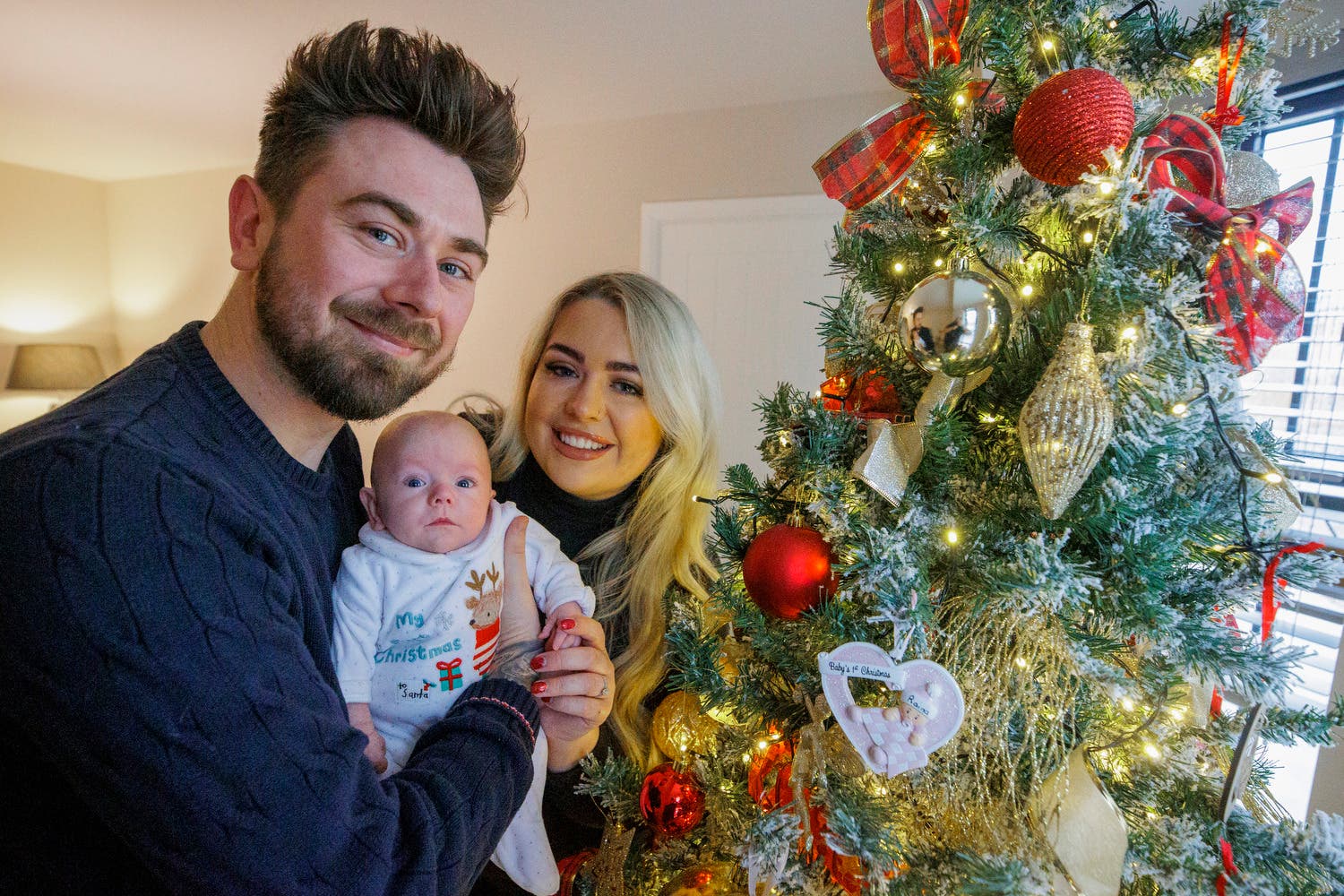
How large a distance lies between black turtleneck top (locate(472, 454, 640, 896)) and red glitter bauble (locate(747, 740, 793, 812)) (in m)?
0.51

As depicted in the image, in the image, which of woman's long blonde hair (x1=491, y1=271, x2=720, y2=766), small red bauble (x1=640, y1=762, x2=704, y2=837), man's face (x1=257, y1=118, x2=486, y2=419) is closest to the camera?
man's face (x1=257, y1=118, x2=486, y2=419)

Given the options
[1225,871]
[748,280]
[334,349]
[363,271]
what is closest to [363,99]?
[363,271]

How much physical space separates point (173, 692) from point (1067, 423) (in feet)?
2.96

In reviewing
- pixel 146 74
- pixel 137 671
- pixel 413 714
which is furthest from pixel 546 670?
pixel 146 74

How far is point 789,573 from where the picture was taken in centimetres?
78

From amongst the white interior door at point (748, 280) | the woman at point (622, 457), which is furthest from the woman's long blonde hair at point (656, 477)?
the white interior door at point (748, 280)

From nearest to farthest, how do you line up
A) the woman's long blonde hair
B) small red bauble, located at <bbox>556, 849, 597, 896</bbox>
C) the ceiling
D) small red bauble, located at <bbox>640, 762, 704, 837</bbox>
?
small red bauble, located at <bbox>640, 762, 704, 837</bbox>, small red bauble, located at <bbox>556, 849, 597, 896</bbox>, the woman's long blonde hair, the ceiling

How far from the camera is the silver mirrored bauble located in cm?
64

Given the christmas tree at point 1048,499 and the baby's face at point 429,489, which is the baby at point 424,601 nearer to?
the baby's face at point 429,489

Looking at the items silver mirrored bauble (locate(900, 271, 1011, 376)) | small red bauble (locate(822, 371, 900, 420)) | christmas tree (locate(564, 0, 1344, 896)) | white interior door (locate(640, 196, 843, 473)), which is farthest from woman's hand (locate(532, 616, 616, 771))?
white interior door (locate(640, 196, 843, 473))

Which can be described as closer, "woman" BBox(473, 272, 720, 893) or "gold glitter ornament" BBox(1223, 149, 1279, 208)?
"gold glitter ornament" BBox(1223, 149, 1279, 208)

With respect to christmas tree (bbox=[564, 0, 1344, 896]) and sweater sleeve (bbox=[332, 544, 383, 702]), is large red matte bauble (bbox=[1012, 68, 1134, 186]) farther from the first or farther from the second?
sweater sleeve (bbox=[332, 544, 383, 702])

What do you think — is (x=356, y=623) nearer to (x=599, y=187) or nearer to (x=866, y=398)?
(x=866, y=398)

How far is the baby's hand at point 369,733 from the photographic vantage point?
96 centimetres
